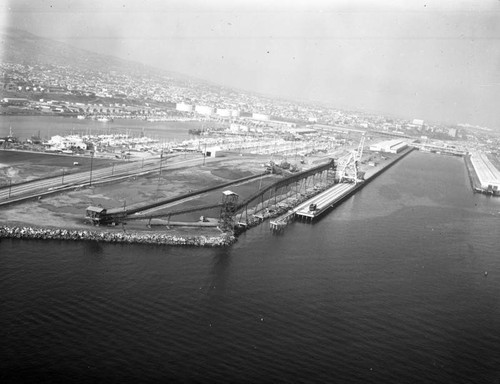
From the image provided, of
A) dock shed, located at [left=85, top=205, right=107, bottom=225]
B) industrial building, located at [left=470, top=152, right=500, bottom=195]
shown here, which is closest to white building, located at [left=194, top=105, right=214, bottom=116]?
industrial building, located at [left=470, top=152, right=500, bottom=195]

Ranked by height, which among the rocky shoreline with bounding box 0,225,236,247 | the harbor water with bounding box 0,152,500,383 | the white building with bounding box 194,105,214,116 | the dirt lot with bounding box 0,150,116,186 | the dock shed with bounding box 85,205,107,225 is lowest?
the harbor water with bounding box 0,152,500,383

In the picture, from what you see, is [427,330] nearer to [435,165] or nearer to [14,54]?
[435,165]

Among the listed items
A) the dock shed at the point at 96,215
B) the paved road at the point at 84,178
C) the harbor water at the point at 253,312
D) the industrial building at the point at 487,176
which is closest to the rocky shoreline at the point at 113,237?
the harbor water at the point at 253,312

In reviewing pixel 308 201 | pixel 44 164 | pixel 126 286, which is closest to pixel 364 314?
pixel 126 286

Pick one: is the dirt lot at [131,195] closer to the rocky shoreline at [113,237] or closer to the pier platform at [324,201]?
the rocky shoreline at [113,237]

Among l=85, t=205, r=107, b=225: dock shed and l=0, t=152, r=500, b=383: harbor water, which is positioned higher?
l=85, t=205, r=107, b=225: dock shed

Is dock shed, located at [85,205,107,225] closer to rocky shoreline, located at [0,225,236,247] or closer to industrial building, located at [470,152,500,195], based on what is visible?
rocky shoreline, located at [0,225,236,247]
